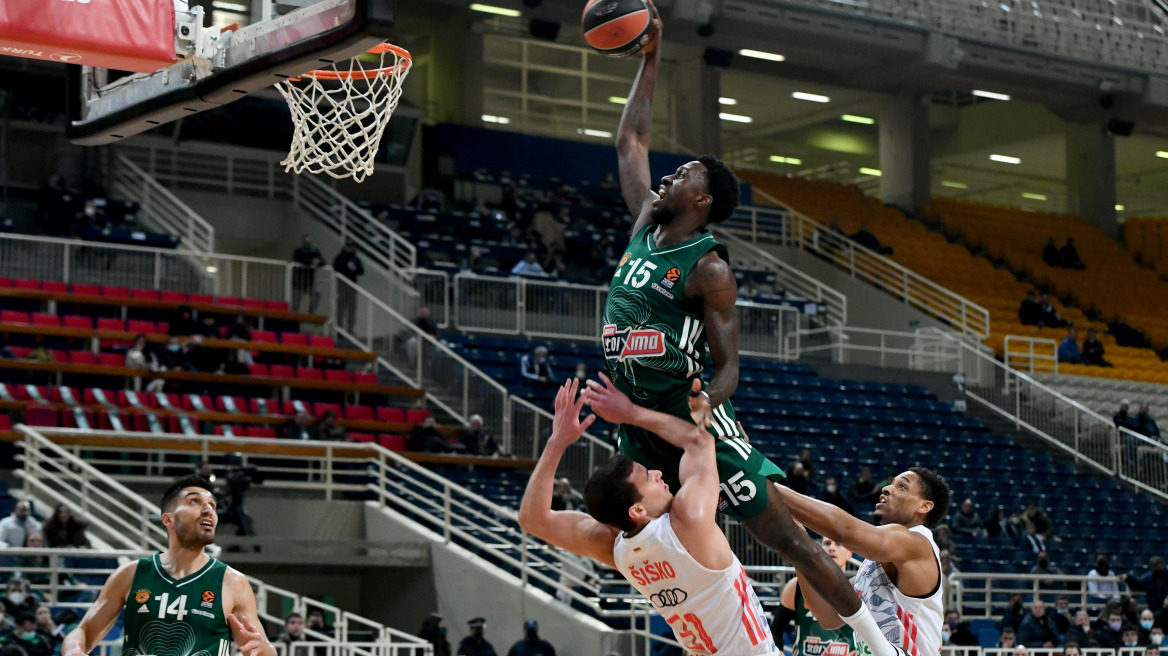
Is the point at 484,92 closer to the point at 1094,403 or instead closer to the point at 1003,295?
the point at 1003,295

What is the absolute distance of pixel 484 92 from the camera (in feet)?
115

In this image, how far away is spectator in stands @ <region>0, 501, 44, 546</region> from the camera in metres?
15.6

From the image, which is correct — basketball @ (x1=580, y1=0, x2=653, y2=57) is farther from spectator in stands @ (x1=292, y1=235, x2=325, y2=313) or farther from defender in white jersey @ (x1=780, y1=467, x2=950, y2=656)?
spectator in stands @ (x1=292, y1=235, x2=325, y2=313)

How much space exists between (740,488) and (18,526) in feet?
35.9

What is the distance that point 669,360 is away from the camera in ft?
22.2

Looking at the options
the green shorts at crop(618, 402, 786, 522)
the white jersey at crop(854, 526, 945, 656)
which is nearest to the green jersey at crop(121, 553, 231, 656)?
the green shorts at crop(618, 402, 786, 522)

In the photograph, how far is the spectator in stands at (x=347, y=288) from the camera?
24.4 meters

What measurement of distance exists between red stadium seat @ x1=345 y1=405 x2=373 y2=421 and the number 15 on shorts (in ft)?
50.6

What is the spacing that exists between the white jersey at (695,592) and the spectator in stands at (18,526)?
1072 cm

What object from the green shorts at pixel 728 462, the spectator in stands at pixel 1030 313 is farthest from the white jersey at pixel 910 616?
the spectator in stands at pixel 1030 313

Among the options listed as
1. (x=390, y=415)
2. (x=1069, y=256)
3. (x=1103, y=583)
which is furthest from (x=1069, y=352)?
(x=390, y=415)

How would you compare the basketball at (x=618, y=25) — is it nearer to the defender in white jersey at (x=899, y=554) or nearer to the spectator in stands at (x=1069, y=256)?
the defender in white jersey at (x=899, y=554)

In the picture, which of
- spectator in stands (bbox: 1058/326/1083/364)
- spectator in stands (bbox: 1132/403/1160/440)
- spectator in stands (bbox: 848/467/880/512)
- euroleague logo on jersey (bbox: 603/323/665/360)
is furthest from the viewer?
spectator in stands (bbox: 1058/326/1083/364)

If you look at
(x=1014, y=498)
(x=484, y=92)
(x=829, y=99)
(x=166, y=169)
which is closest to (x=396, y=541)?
(x=1014, y=498)
